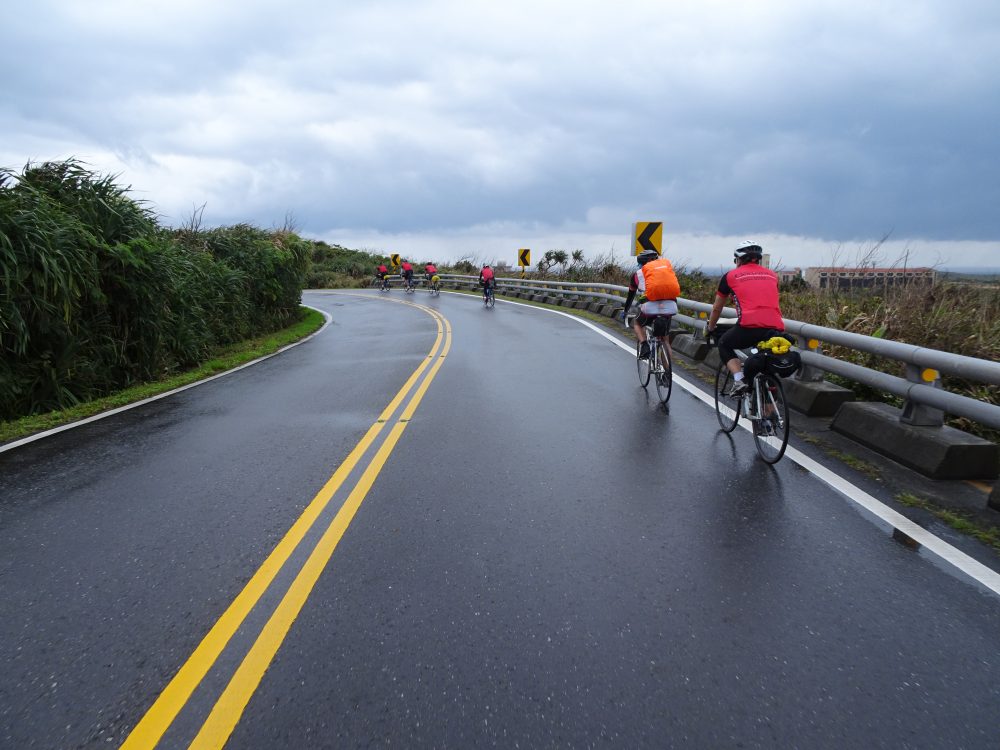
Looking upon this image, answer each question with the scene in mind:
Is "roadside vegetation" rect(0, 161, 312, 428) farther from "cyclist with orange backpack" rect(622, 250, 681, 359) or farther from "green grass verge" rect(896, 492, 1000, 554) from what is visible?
"green grass verge" rect(896, 492, 1000, 554)

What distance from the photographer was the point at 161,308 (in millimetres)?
12406

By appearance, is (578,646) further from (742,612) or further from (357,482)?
(357,482)

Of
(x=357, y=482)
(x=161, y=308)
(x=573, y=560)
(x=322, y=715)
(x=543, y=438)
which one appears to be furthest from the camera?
(x=161, y=308)

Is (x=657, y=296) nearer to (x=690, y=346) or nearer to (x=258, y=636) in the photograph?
(x=690, y=346)

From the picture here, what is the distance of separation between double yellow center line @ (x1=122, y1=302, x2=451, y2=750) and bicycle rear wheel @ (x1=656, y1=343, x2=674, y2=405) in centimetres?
441

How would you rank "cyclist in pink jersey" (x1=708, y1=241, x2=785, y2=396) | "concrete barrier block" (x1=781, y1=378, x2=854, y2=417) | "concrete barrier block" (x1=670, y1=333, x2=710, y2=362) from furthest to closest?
"concrete barrier block" (x1=670, y1=333, x2=710, y2=362) < "concrete barrier block" (x1=781, y1=378, x2=854, y2=417) < "cyclist in pink jersey" (x1=708, y1=241, x2=785, y2=396)

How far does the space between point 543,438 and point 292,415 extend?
11.2 ft

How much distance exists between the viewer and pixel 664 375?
9.20m

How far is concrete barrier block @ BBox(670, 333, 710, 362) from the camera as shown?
40.8 feet

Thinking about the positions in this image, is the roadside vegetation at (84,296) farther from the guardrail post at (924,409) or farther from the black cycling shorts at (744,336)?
the guardrail post at (924,409)

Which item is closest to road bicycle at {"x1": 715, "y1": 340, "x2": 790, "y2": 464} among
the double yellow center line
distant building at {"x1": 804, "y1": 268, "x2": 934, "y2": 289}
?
the double yellow center line

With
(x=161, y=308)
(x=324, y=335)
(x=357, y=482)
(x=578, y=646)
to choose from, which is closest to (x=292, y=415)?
(x=357, y=482)

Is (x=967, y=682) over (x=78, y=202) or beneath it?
beneath

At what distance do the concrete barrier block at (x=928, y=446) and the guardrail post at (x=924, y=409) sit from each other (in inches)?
2.4
